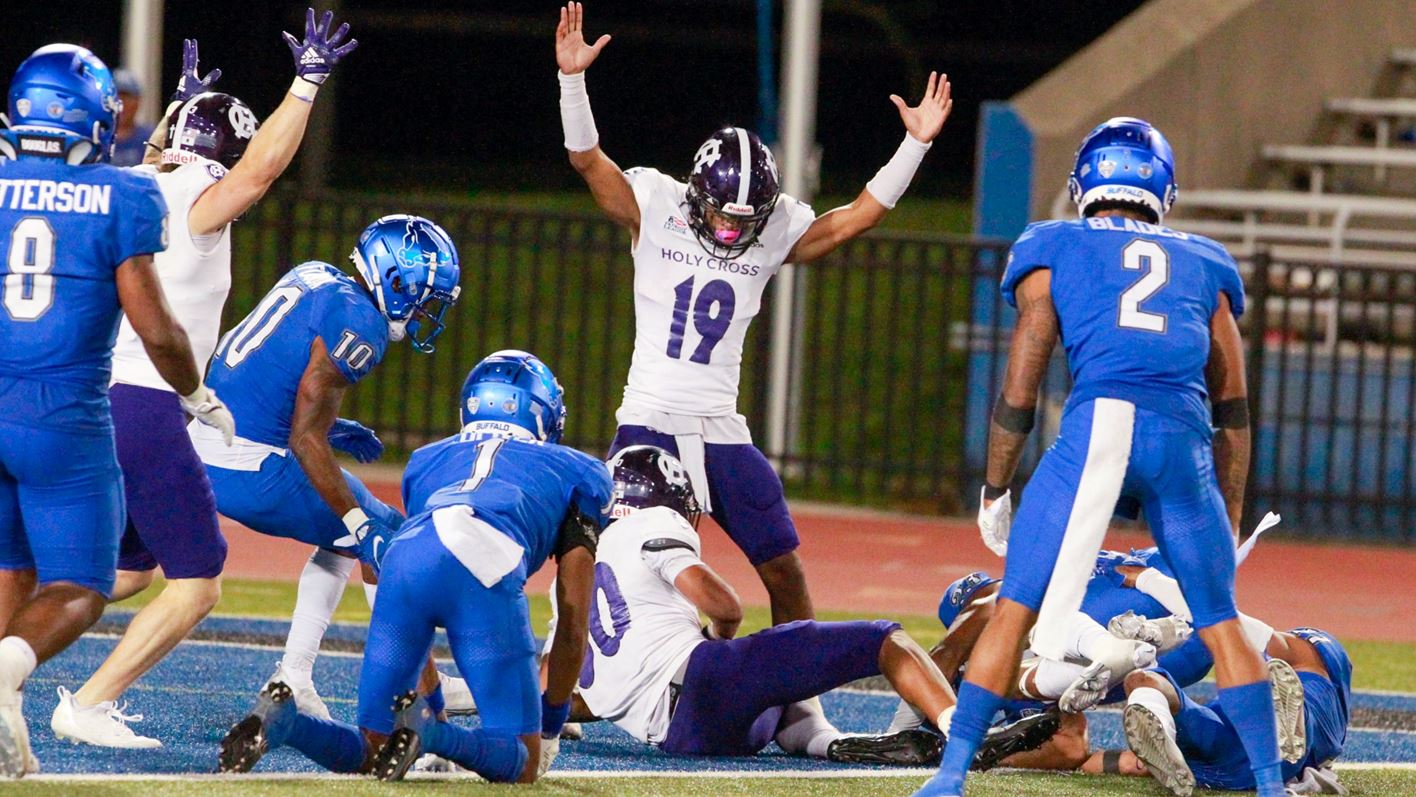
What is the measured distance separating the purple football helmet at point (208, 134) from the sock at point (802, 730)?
2.35 meters

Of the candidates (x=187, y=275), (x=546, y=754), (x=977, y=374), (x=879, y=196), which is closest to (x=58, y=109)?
(x=187, y=275)

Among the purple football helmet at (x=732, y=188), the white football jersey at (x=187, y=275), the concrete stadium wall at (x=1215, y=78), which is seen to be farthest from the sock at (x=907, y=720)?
the concrete stadium wall at (x=1215, y=78)

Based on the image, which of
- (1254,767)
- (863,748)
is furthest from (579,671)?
(1254,767)

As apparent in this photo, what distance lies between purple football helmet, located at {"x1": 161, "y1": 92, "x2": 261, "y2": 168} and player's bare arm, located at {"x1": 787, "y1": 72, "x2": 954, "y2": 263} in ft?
7.00

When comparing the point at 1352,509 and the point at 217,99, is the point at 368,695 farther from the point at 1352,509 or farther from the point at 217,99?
the point at 1352,509

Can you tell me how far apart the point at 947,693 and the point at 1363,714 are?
2.71 m

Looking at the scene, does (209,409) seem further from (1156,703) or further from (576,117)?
(1156,703)

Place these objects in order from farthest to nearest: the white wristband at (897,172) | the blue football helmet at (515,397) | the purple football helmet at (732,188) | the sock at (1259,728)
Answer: the white wristband at (897,172), the purple football helmet at (732,188), the blue football helmet at (515,397), the sock at (1259,728)

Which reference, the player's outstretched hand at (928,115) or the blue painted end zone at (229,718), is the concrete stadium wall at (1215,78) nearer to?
the player's outstretched hand at (928,115)

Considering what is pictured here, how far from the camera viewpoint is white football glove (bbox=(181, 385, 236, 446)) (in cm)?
551

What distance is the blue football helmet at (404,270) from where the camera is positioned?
6.26 meters

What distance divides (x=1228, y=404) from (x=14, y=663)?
10.2ft

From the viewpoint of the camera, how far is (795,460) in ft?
44.8

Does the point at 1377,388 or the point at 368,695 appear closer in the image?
the point at 368,695
